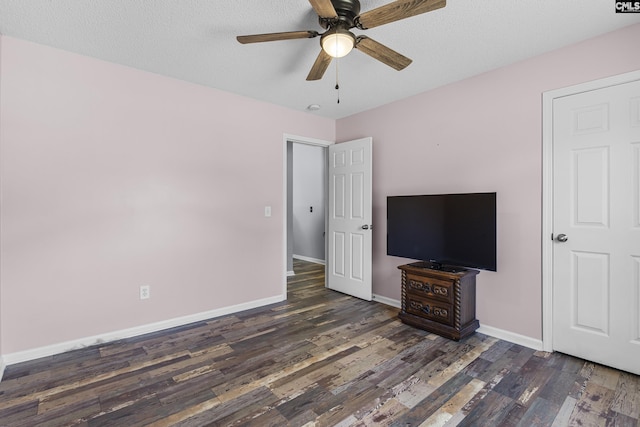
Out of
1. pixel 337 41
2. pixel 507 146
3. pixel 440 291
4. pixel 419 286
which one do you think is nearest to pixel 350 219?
pixel 419 286

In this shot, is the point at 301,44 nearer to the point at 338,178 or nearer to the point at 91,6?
the point at 91,6

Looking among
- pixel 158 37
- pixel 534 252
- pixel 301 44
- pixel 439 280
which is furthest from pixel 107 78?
pixel 534 252

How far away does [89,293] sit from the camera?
2.71 meters

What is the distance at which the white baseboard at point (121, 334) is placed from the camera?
2.44 metres

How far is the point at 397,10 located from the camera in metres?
1.68

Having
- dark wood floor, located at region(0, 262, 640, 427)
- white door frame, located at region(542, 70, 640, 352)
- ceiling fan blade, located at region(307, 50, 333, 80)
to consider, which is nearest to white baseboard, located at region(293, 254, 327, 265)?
dark wood floor, located at region(0, 262, 640, 427)

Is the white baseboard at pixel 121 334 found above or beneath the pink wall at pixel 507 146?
beneath

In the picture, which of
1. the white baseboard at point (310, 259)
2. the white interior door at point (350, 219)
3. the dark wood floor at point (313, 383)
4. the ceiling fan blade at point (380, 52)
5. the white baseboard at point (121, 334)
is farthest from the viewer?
the white baseboard at point (310, 259)

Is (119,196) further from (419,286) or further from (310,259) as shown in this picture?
(310,259)

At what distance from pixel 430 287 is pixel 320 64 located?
2.19m

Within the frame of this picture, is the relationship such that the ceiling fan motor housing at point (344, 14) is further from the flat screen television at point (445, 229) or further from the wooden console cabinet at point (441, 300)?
the wooden console cabinet at point (441, 300)

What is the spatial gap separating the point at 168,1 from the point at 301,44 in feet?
3.10

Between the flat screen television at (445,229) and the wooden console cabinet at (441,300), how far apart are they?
6.2 inches

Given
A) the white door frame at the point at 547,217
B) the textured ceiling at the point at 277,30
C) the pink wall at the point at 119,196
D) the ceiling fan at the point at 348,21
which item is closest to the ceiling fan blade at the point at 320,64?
the ceiling fan at the point at 348,21
